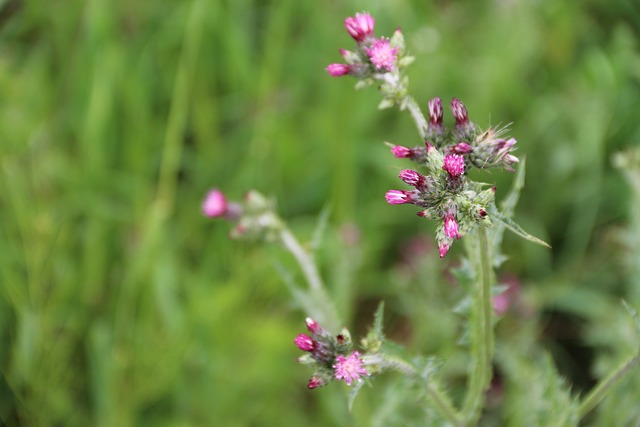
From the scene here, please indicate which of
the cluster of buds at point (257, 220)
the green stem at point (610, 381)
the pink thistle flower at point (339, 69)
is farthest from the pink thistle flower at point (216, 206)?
the green stem at point (610, 381)

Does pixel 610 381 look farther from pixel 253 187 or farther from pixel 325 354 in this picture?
pixel 253 187

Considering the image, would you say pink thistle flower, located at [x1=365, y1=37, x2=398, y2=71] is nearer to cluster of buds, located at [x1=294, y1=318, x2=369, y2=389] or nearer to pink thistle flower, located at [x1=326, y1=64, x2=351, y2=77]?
pink thistle flower, located at [x1=326, y1=64, x2=351, y2=77]

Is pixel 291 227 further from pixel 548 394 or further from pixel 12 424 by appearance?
pixel 548 394

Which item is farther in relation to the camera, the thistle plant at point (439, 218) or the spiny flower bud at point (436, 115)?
the spiny flower bud at point (436, 115)

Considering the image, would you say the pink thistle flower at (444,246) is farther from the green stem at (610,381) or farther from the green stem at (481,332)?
the green stem at (610,381)

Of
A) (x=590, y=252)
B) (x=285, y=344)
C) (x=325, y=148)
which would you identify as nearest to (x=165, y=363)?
(x=285, y=344)

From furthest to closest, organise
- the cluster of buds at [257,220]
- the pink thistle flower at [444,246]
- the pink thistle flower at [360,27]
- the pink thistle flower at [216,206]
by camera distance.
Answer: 1. the pink thistle flower at [216,206]
2. the cluster of buds at [257,220]
3. the pink thistle flower at [360,27]
4. the pink thistle flower at [444,246]

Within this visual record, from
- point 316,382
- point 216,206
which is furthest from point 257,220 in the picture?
point 316,382
